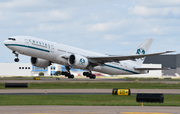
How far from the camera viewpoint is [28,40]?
51125 millimetres

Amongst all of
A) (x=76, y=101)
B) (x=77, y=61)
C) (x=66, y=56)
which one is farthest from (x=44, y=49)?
(x=76, y=101)

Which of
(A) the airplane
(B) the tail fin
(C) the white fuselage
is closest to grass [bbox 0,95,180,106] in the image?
(A) the airplane

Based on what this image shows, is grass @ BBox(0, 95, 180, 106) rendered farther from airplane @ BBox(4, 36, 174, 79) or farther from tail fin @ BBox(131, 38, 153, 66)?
tail fin @ BBox(131, 38, 153, 66)

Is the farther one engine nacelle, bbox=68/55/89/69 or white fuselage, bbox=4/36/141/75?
engine nacelle, bbox=68/55/89/69

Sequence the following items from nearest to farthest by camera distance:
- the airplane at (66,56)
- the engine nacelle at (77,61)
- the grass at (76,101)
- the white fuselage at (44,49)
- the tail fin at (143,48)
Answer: the grass at (76,101)
the white fuselage at (44,49)
the airplane at (66,56)
the engine nacelle at (77,61)
the tail fin at (143,48)

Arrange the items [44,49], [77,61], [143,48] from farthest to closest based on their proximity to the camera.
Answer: [143,48] → [77,61] → [44,49]

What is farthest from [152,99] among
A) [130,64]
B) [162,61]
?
[162,61]

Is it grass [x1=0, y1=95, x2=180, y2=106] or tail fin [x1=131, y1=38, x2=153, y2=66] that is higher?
tail fin [x1=131, y1=38, x2=153, y2=66]

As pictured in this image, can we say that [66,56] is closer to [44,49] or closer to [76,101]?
[44,49]

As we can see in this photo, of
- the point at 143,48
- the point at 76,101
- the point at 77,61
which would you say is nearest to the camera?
the point at 76,101

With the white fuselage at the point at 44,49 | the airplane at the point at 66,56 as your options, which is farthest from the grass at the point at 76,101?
the white fuselage at the point at 44,49

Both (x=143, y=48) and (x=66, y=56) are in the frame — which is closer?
(x=66, y=56)

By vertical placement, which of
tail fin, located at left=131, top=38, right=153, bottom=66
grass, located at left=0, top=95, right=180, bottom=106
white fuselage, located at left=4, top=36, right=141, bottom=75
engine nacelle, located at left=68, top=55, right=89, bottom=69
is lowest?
grass, located at left=0, top=95, right=180, bottom=106

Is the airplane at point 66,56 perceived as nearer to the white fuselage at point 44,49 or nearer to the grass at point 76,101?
the white fuselage at point 44,49
